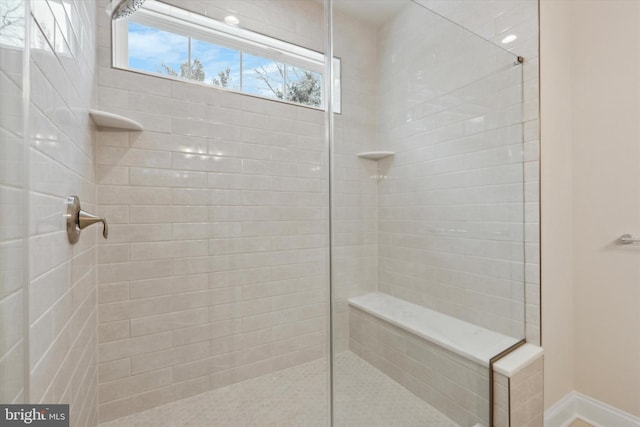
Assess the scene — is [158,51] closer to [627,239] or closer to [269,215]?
[269,215]

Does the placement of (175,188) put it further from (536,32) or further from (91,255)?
(536,32)

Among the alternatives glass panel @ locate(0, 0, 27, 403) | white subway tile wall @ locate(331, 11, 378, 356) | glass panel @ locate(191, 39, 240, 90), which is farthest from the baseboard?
glass panel @ locate(191, 39, 240, 90)

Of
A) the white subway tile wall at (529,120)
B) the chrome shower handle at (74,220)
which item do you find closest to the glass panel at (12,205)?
the chrome shower handle at (74,220)

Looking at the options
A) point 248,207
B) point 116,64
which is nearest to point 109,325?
point 248,207

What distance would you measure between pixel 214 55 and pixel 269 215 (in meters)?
1.03

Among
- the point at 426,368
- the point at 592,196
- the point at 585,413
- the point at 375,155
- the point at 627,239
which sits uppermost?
the point at 375,155

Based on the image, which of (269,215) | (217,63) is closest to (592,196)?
(269,215)

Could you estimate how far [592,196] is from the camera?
4.91 feet

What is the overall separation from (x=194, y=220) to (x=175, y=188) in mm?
206

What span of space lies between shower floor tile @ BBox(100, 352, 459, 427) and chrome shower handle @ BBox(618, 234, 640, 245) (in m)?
1.22

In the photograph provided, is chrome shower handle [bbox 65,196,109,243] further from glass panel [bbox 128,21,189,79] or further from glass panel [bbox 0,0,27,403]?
glass panel [bbox 128,21,189,79]

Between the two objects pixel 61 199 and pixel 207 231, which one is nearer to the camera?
pixel 61 199

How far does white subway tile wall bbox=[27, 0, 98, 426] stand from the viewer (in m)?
0.63

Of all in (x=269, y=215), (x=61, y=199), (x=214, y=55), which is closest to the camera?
(x=61, y=199)
